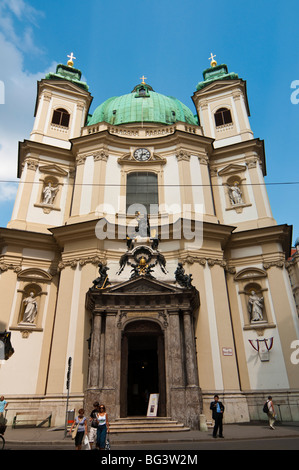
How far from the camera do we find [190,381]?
559 inches

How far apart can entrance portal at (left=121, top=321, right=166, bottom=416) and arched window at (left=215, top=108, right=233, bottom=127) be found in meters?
18.0

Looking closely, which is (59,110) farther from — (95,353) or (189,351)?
(189,351)

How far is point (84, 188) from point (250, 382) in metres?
14.8

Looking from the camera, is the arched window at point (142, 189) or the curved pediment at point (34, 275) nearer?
the curved pediment at point (34, 275)

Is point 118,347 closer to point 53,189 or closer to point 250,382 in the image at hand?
point 250,382

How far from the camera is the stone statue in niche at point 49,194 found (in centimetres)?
2231

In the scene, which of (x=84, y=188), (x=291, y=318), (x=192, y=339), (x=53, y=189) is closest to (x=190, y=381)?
(x=192, y=339)

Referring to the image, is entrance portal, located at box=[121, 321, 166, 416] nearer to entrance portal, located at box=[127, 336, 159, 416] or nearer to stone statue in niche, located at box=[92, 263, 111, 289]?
entrance portal, located at box=[127, 336, 159, 416]

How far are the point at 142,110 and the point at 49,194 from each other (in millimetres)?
11468

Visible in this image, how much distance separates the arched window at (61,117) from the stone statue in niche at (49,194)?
244 inches

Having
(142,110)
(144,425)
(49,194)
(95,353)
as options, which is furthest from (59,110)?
(144,425)

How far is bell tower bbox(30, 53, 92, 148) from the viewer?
25281 millimetres

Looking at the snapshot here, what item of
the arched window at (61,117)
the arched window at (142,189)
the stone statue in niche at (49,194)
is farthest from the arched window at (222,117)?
the stone statue in niche at (49,194)

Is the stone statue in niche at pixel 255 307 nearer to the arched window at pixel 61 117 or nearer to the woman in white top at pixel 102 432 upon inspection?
the woman in white top at pixel 102 432
